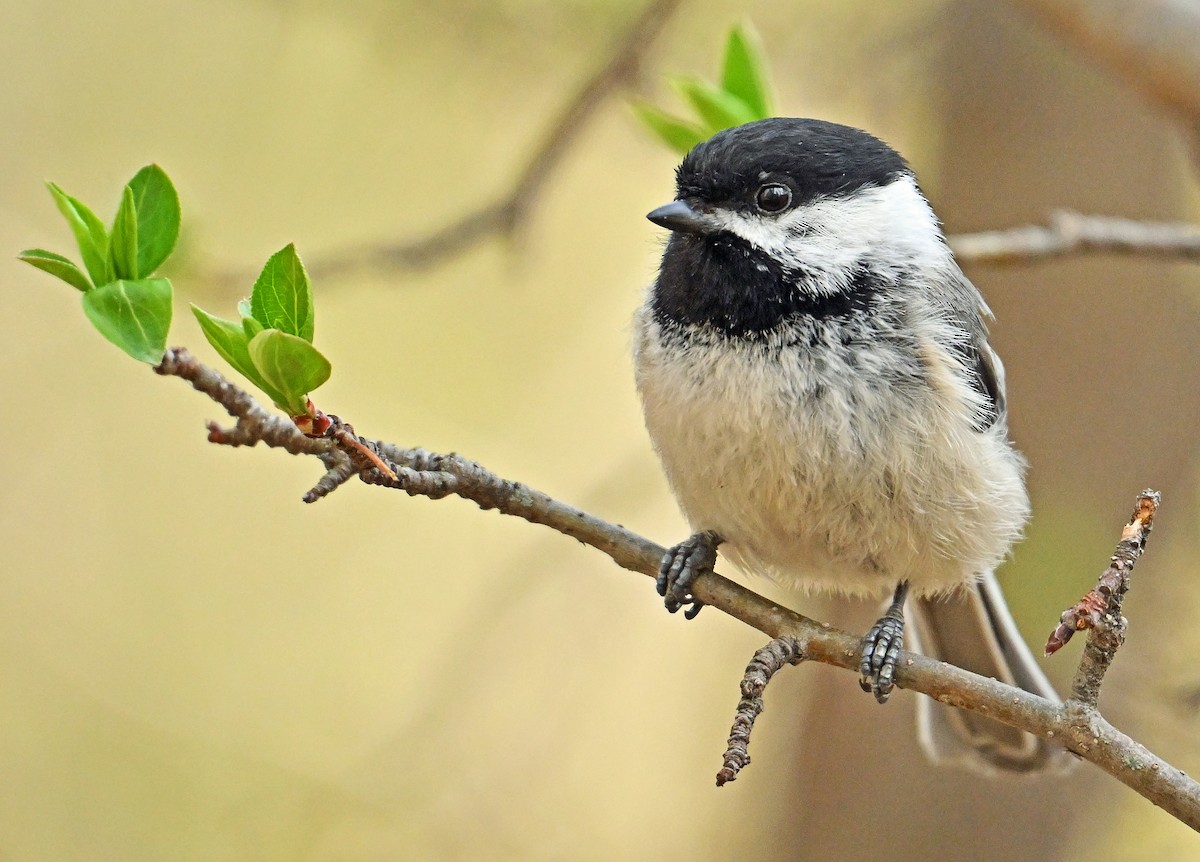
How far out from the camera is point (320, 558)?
4.86 m

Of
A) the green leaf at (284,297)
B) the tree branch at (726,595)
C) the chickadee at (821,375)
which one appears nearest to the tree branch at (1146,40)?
the chickadee at (821,375)

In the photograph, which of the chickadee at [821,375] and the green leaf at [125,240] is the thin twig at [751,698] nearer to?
the chickadee at [821,375]

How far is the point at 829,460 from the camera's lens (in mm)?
2180

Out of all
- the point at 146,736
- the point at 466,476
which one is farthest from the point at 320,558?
the point at 466,476

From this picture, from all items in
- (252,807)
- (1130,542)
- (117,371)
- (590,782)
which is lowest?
(252,807)

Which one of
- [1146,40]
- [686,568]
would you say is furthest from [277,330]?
[1146,40]

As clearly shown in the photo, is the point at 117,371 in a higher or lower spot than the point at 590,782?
higher

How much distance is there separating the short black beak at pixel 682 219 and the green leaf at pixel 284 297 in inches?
40.1

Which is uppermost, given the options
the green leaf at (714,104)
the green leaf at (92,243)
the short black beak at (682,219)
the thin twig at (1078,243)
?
the thin twig at (1078,243)

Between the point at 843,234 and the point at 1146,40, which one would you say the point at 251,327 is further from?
the point at 1146,40

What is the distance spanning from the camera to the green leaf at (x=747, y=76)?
8.13 feet

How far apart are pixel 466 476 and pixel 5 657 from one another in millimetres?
3466

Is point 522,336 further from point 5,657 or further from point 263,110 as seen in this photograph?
point 5,657

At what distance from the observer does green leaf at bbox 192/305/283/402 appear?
4.47ft
